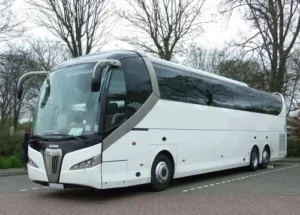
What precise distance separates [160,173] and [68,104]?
3264 mm

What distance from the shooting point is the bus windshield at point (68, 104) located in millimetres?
10141

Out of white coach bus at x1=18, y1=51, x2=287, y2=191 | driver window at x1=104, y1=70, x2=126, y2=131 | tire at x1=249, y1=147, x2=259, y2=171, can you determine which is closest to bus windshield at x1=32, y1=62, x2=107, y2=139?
white coach bus at x1=18, y1=51, x2=287, y2=191

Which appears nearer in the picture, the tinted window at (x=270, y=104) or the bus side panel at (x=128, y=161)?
the bus side panel at (x=128, y=161)

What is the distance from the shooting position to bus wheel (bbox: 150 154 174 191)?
11.7 m

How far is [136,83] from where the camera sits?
11148 mm

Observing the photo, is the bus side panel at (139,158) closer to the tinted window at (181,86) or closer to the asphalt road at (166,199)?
the asphalt road at (166,199)

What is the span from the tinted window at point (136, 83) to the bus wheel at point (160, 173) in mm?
1768

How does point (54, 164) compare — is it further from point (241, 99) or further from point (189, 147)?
point (241, 99)

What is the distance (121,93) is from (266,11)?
20.2m

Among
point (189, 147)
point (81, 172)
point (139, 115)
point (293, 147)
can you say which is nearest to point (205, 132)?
point (189, 147)

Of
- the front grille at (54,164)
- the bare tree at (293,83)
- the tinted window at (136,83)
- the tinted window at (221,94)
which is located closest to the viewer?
the front grille at (54,164)

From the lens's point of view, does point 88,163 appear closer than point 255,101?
Yes

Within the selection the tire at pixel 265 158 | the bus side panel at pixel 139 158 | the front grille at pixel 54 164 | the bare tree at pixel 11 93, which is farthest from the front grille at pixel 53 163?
the bare tree at pixel 11 93

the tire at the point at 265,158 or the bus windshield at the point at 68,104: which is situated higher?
the bus windshield at the point at 68,104
